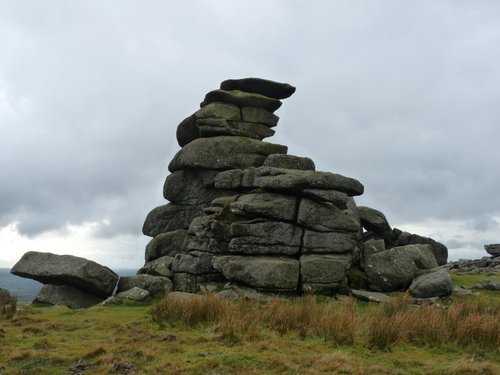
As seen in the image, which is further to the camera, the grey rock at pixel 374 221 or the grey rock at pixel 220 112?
the grey rock at pixel 374 221

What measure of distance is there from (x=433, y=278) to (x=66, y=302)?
17.8 meters

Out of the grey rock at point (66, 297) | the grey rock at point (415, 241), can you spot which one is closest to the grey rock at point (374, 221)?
the grey rock at point (415, 241)

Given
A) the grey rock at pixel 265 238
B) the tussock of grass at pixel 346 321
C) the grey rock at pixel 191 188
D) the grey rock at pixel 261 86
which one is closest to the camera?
the tussock of grass at pixel 346 321

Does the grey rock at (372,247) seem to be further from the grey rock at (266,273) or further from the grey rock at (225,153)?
the grey rock at (225,153)

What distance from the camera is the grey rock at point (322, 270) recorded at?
21453mm

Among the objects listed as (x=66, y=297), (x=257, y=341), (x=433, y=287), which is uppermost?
(x=433, y=287)

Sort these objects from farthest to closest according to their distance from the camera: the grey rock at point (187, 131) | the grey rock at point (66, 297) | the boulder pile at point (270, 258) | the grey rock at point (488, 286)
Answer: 1. the grey rock at point (187, 131)
2. the grey rock at point (488, 286)
3. the grey rock at point (66, 297)
4. the boulder pile at point (270, 258)

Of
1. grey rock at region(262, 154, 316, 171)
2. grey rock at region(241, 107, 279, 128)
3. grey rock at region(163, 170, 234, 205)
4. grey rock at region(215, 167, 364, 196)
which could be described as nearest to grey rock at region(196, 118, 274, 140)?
grey rock at region(241, 107, 279, 128)

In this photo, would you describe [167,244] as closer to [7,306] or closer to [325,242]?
[325,242]

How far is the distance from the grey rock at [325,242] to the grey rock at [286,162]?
6019 mm

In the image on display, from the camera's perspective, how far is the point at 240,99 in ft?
112

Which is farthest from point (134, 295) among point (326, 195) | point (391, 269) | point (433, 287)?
point (433, 287)

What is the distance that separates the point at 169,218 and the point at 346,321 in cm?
2090

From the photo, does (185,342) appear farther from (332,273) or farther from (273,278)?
(332,273)
